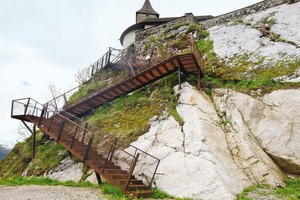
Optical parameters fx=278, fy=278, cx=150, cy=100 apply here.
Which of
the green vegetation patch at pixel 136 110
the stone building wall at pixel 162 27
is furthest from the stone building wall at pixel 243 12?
the green vegetation patch at pixel 136 110

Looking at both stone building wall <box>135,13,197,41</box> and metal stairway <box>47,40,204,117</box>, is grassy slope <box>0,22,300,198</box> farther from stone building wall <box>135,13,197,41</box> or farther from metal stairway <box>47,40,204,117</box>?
stone building wall <box>135,13,197,41</box>

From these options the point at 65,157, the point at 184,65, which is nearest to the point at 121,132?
the point at 65,157

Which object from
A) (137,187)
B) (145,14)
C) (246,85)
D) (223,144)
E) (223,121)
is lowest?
(137,187)

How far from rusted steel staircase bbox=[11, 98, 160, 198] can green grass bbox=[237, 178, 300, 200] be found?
11.1 feet

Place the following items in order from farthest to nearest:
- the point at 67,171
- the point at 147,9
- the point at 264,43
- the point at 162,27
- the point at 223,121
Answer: the point at 147,9 < the point at 162,27 < the point at 264,43 < the point at 67,171 < the point at 223,121

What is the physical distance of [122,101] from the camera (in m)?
17.7

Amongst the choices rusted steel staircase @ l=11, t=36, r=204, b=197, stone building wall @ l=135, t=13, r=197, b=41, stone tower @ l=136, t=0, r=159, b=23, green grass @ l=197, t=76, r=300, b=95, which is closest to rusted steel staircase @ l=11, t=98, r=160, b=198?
rusted steel staircase @ l=11, t=36, r=204, b=197

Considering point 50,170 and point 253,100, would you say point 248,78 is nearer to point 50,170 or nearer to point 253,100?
point 253,100

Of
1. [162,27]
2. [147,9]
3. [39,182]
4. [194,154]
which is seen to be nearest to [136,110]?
[194,154]

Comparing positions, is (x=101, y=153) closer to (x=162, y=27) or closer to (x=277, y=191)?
(x=277, y=191)

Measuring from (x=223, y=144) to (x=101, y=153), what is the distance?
550cm

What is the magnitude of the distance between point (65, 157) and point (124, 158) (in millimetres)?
5033

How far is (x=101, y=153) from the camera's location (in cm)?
1285

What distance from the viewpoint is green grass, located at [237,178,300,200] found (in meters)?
9.45
